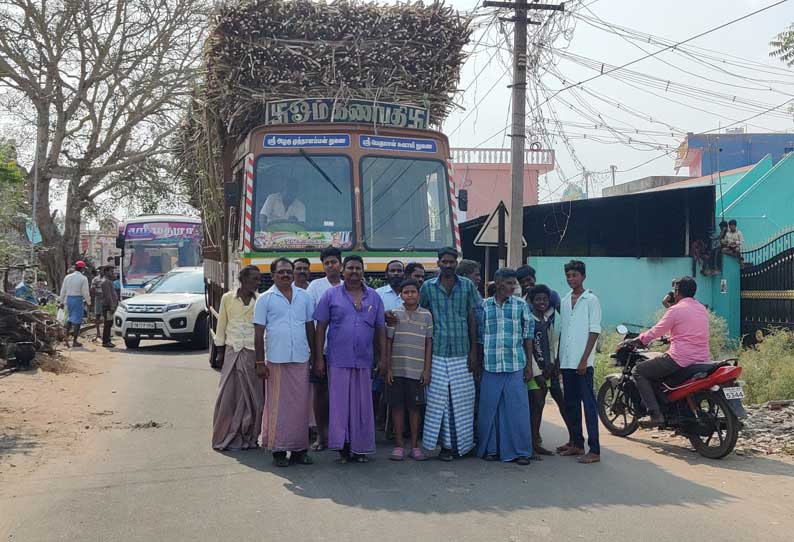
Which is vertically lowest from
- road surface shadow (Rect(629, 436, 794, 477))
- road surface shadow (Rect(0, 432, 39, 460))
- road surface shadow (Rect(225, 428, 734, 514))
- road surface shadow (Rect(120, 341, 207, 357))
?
road surface shadow (Rect(629, 436, 794, 477))

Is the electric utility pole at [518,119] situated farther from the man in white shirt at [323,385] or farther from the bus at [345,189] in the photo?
the man in white shirt at [323,385]

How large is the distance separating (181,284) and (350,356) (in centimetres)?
1142

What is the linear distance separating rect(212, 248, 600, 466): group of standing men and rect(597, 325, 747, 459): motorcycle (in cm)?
89

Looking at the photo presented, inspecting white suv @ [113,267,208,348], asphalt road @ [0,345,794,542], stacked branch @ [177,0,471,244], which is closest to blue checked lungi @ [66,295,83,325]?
white suv @ [113,267,208,348]

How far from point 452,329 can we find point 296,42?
384 cm

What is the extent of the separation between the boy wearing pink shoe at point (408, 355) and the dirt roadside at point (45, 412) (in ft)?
9.51

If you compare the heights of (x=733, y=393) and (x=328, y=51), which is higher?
(x=328, y=51)

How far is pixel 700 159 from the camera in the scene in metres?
33.3

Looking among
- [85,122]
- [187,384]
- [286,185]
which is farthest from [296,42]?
[85,122]

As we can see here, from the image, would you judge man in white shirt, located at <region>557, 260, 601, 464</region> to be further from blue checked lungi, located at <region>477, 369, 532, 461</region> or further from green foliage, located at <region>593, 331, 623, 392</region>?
green foliage, located at <region>593, 331, 623, 392</region>

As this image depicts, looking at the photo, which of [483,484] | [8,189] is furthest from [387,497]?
[8,189]

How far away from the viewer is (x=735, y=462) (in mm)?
7102

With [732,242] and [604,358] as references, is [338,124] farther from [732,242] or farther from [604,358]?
[732,242]

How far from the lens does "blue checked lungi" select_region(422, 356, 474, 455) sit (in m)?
6.92
